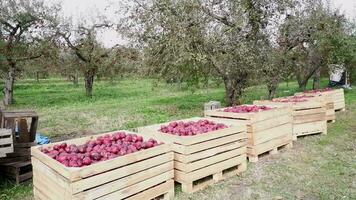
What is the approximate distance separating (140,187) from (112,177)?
458mm

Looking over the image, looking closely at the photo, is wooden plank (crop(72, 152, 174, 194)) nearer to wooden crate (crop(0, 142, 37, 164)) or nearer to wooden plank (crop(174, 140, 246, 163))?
wooden plank (crop(174, 140, 246, 163))

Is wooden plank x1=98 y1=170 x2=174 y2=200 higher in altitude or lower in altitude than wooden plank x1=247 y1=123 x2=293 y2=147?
lower

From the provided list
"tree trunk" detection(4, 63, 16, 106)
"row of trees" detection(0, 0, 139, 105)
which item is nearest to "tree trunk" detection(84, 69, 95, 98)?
"row of trees" detection(0, 0, 139, 105)

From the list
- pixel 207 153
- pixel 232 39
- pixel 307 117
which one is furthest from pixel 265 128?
pixel 232 39

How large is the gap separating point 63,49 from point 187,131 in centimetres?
1713

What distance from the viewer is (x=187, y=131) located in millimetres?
5227

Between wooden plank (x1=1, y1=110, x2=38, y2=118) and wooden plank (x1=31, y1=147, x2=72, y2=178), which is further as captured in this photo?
wooden plank (x1=1, y1=110, x2=38, y2=118)

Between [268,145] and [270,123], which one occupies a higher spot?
[270,123]

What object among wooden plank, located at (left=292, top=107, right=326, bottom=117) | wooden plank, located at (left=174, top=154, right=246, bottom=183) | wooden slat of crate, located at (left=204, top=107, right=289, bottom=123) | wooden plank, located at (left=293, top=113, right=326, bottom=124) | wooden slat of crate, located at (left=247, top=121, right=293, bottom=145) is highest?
wooden slat of crate, located at (left=204, top=107, right=289, bottom=123)

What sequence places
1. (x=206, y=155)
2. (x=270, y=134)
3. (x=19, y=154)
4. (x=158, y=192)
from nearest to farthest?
1. (x=158, y=192)
2. (x=206, y=155)
3. (x=19, y=154)
4. (x=270, y=134)

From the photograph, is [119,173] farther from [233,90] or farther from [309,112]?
[233,90]

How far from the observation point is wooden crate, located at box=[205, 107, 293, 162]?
6223mm

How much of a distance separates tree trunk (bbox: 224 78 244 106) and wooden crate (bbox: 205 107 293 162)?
16.6 ft

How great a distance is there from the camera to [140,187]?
4312 millimetres
